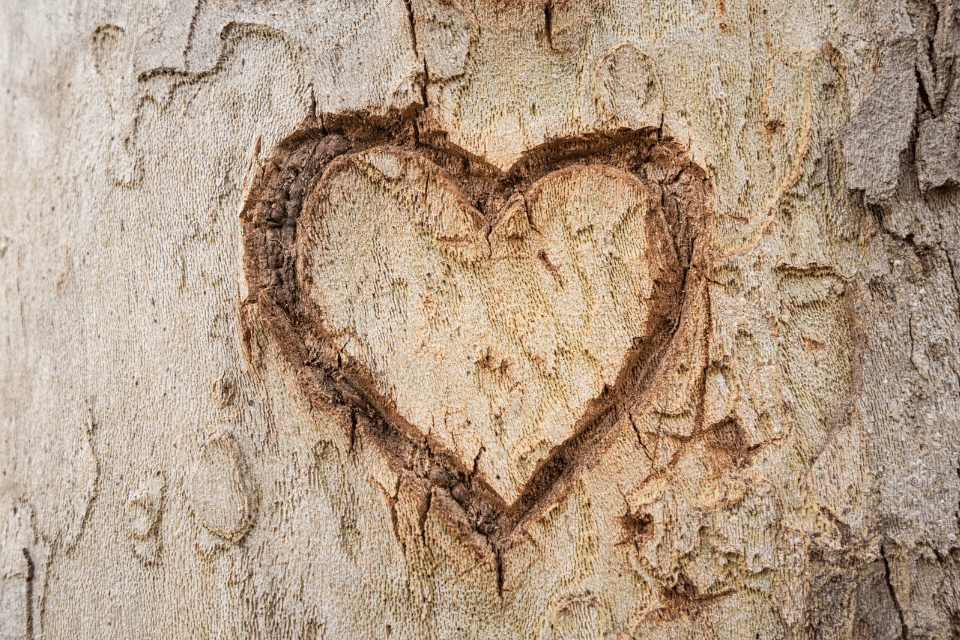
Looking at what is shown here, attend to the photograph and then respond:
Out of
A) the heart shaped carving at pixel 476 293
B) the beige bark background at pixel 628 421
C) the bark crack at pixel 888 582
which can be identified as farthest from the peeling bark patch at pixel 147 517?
the bark crack at pixel 888 582

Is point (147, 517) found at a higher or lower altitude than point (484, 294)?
lower

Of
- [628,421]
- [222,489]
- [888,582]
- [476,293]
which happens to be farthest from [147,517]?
[888,582]

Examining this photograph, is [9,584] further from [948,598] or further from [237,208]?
[948,598]

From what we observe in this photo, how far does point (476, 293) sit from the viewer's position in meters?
0.81

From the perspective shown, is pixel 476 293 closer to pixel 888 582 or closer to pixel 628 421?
pixel 628 421

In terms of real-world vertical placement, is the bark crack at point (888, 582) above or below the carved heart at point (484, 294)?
below

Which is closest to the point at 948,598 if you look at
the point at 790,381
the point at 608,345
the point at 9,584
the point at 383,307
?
the point at 790,381

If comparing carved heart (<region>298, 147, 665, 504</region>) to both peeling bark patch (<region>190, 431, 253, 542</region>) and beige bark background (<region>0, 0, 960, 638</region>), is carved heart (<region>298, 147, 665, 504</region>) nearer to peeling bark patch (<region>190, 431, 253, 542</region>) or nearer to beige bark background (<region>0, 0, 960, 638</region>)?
beige bark background (<region>0, 0, 960, 638</region>)

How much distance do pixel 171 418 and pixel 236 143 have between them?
15.4 inches

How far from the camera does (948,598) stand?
0.72 metres

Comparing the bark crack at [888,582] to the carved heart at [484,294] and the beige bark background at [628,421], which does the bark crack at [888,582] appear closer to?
the beige bark background at [628,421]

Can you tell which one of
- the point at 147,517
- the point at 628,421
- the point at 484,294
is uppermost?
the point at 484,294

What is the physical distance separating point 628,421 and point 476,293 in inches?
10.2

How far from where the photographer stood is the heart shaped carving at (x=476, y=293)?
31.1 inches
